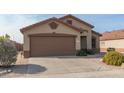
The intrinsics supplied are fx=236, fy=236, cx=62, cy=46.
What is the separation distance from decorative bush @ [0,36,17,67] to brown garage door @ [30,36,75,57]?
8837 millimetres

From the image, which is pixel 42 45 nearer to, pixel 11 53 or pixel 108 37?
pixel 11 53

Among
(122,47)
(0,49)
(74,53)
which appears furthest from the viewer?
(122,47)

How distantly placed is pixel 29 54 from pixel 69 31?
18.1 feet

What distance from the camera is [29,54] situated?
25500 millimetres

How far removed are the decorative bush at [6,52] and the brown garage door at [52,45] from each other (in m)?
8.84

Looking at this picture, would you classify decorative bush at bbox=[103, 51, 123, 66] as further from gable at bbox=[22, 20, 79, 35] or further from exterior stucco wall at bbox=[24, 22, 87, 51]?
gable at bbox=[22, 20, 79, 35]

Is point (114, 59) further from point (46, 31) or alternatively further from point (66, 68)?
point (46, 31)

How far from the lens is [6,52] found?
1638 centimetres

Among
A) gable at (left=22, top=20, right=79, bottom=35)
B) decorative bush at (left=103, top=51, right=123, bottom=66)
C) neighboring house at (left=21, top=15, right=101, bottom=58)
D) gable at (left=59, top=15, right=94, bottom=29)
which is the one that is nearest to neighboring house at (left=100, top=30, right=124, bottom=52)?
gable at (left=59, top=15, right=94, bottom=29)

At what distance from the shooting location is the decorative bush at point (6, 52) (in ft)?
53.6
